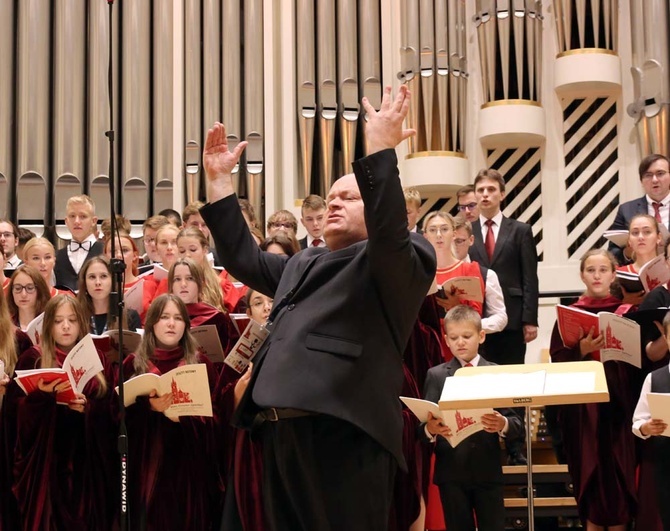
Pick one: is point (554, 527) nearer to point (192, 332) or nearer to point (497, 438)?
point (497, 438)

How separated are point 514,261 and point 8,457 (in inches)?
113

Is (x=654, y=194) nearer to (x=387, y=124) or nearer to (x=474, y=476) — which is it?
(x=474, y=476)

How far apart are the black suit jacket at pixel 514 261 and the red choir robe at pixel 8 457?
2.64 meters

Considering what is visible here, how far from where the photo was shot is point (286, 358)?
2.60 metres

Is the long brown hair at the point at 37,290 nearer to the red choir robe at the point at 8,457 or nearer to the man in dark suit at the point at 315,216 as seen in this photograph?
the red choir robe at the point at 8,457

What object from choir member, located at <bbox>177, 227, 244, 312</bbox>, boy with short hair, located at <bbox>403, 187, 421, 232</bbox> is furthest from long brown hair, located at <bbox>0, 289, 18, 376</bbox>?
boy with short hair, located at <bbox>403, 187, 421, 232</bbox>

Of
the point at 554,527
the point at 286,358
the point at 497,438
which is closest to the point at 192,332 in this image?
the point at 497,438

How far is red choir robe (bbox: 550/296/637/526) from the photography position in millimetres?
4719

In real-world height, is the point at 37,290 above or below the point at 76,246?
below

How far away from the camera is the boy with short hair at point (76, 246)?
21.0ft

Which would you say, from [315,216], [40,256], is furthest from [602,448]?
[40,256]

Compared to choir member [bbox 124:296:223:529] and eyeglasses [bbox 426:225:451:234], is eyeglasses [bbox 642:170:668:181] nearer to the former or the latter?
eyeglasses [bbox 426:225:451:234]

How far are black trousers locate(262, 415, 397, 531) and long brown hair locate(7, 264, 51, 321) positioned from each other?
2.78 metres

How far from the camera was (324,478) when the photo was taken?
8.40ft
